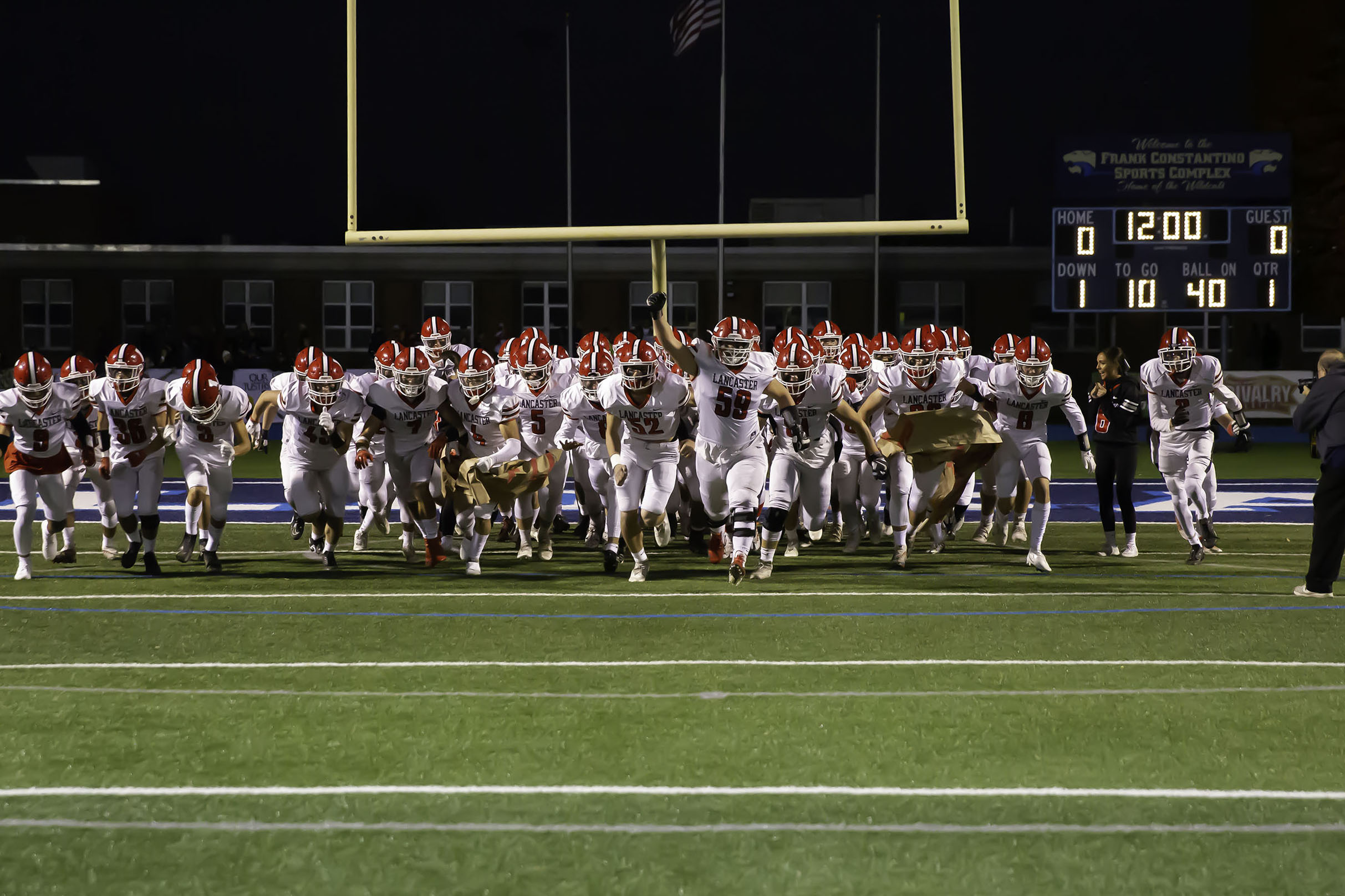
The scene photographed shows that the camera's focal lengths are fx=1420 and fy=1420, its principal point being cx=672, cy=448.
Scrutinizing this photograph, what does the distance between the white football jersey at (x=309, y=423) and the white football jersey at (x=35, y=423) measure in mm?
1670

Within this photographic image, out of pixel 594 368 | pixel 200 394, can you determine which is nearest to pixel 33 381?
pixel 200 394

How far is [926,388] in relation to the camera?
1241cm

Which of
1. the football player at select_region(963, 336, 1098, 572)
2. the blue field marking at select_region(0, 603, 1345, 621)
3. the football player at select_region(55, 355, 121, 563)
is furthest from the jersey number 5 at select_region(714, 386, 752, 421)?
the football player at select_region(55, 355, 121, 563)

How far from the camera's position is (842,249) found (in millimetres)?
42344

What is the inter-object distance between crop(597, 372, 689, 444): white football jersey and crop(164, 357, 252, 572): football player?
304cm

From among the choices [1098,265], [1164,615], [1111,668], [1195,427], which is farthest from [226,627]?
[1098,265]

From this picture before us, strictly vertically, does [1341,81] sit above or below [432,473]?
above

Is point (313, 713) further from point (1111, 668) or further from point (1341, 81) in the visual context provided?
point (1341, 81)

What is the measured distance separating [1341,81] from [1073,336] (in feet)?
33.1

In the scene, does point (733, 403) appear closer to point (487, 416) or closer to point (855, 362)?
point (487, 416)

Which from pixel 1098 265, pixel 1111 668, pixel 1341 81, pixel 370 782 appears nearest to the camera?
pixel 370 782

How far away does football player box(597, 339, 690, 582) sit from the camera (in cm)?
1073

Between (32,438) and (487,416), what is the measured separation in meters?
3.61

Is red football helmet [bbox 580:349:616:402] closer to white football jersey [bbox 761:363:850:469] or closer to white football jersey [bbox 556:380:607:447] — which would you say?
white football jersey [bbox 556:380:607:447]
